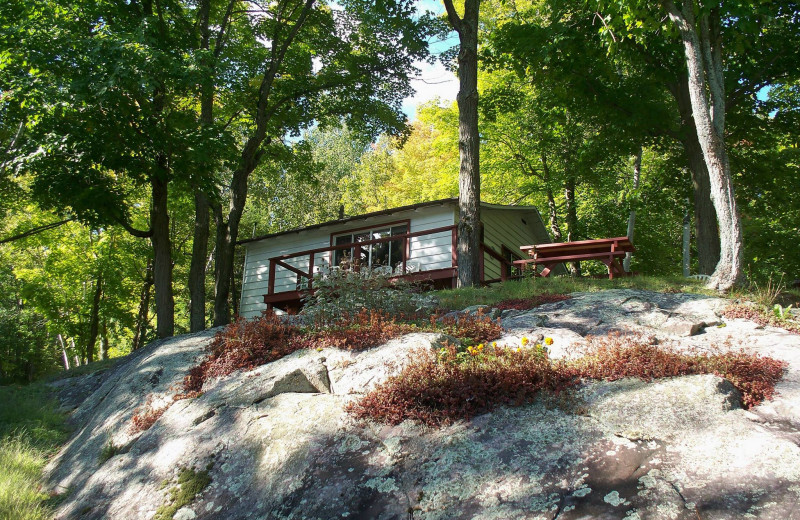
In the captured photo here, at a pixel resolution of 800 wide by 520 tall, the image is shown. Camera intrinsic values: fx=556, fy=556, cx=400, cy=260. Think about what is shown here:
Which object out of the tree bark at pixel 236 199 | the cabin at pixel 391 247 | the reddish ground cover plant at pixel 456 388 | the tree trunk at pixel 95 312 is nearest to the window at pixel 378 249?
the cabin at pixel 391 247

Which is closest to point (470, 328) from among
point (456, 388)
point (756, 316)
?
point (456, 388)

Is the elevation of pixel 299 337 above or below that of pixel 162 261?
below

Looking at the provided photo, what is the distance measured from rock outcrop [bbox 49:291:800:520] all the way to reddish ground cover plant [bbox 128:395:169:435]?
126 mm

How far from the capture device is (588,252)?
1319 centimetres

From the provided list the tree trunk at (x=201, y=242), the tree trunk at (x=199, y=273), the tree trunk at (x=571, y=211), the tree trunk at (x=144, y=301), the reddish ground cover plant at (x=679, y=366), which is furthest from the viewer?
the tree trunk at (x=144, y=301)

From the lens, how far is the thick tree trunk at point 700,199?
13.4m

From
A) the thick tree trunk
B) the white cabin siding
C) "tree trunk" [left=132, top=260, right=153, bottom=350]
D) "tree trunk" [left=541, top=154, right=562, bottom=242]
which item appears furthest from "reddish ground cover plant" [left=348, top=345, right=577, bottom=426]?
"tree trunk" [left=132, top=260, right=153, bottom=350]

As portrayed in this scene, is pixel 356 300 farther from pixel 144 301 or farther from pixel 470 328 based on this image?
pixel 144 301

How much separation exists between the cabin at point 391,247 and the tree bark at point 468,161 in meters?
1.51

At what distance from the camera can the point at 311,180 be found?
2120 centimetres

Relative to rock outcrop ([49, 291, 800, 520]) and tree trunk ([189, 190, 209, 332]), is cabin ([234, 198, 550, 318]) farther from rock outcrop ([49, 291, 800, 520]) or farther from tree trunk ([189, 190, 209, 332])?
rock outcrop ([49, 291, 800, 520])

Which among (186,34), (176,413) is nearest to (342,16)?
(186,34)

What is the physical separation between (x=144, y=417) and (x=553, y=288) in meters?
7.46

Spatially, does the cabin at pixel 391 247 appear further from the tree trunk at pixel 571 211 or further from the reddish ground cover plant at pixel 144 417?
the reddish ground cover plant at pixel 144 417
